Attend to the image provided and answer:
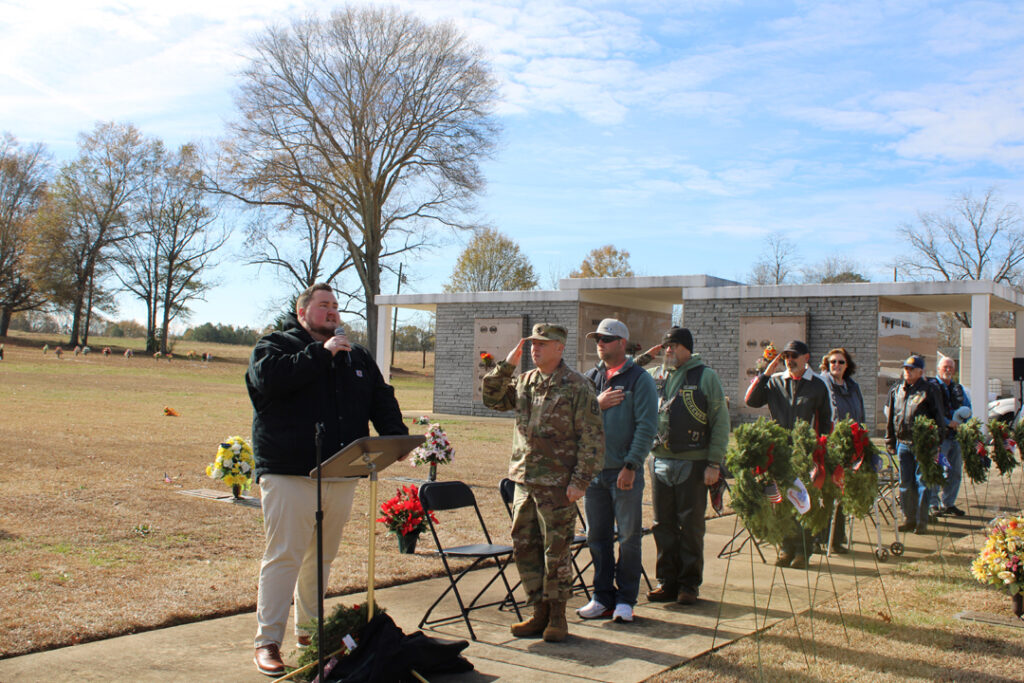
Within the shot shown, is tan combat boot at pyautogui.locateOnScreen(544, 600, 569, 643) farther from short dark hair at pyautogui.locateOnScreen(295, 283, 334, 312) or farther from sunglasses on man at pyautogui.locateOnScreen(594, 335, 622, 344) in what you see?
short dark hair at pyautogui.locateOnScreen(295, 283, 334, 312)

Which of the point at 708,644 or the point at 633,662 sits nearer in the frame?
the point at 633,662

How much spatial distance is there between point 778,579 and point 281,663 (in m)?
4.24

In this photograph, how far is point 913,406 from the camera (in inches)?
374

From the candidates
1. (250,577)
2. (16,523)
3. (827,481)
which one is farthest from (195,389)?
(827,481)

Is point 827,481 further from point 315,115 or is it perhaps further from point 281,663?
point 315,115

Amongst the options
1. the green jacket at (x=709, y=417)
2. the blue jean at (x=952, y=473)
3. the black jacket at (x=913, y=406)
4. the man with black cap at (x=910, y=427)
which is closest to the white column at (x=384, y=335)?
the blue jean at (x=952, y=473)

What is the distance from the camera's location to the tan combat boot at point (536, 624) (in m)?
5.21

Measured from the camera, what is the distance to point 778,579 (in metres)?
7.08

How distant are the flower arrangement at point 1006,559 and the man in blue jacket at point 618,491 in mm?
2292

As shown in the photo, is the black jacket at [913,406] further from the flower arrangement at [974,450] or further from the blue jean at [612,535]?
the blue jean at [612,535]

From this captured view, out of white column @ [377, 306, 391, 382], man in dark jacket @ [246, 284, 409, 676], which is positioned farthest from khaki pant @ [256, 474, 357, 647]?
white column @ [377, 306, 391, 382]

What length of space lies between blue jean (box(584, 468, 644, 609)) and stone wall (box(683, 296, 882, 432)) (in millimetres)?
13622

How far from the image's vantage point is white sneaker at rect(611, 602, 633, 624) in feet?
18.3

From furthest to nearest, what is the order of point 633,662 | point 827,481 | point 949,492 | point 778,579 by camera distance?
point 949,492, point 778,579, point 827,481, point 633,662
